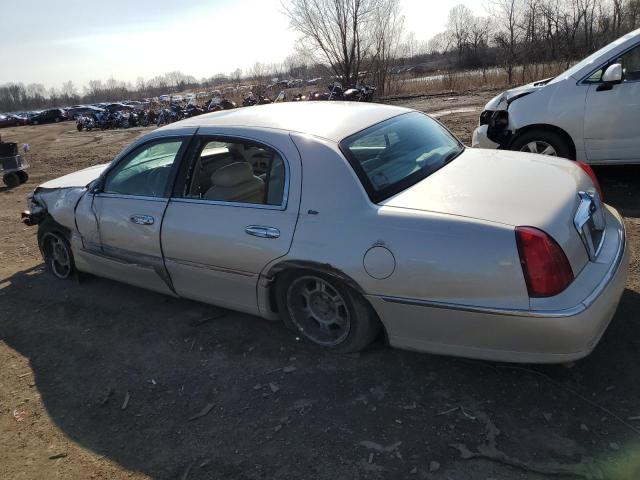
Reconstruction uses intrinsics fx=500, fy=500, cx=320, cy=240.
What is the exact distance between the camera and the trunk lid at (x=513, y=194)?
8.57 ft

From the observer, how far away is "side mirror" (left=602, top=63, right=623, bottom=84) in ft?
17.7

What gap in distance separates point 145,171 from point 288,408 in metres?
2.31

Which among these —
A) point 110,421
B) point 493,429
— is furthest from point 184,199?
point 493,429

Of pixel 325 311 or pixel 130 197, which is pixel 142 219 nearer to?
pixel 130 197

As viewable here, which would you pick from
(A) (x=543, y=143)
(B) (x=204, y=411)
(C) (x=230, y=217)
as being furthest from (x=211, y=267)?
(A) (x=543, y=143)

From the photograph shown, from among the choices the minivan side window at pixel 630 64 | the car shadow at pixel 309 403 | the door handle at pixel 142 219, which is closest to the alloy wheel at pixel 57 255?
the car shadow at pixel 309 403

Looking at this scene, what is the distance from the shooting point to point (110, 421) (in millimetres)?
3008

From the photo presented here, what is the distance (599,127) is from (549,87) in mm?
750

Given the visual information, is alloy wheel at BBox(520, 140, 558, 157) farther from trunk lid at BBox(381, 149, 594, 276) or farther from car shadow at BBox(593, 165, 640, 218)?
trunk lid at BBox(381, 149, 594, 276)

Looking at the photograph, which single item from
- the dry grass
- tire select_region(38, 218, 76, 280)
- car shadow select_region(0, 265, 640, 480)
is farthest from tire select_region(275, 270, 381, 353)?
the dry grass

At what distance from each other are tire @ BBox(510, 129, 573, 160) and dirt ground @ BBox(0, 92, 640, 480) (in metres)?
2.18

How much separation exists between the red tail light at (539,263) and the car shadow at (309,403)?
0.68 m

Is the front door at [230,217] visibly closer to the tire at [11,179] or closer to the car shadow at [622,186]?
the car shadow at [622,186]

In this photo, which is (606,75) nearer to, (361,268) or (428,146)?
(428,146)
